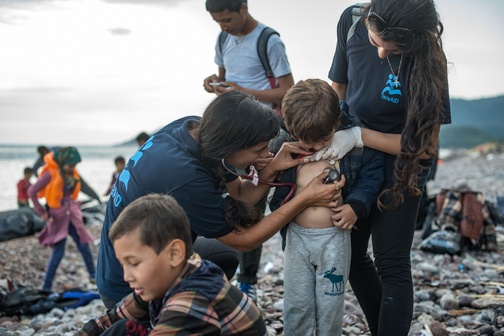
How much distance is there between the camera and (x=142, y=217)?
7.34ft

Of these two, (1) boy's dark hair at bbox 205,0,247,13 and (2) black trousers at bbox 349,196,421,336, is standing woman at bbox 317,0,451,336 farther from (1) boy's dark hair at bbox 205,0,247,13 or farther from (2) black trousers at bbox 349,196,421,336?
(1) boy's dark hair at bbox 205,0,247,13

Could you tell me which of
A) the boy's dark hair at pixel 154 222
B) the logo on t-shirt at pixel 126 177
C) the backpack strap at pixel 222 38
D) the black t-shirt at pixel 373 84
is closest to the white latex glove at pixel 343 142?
the black t-shirt at pixel 373 84

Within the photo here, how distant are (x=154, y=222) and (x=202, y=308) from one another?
1.25 feet

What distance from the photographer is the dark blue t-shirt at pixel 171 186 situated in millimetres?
2770

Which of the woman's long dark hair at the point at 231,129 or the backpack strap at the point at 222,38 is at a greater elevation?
the backpack strap at the point at 222,38

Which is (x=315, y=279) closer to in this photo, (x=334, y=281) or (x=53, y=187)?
(x=334, y=281)

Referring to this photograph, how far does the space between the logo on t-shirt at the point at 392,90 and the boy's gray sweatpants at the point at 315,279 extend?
2.48 feet

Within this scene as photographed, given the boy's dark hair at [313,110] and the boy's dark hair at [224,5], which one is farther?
A: the boy's dark hair at [224,5]

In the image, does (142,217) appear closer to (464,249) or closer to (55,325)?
(55,325)

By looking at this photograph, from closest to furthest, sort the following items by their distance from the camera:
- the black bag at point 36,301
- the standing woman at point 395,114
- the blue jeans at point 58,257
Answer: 1. the standing woman at point 395,114
2. the black bag at point 36,301
3. the blue jeans at point 58,257

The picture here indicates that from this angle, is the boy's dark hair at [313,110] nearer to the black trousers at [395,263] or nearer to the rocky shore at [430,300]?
the black trousers at [395,263]

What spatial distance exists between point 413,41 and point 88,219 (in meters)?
12.4

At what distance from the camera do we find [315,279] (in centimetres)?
316

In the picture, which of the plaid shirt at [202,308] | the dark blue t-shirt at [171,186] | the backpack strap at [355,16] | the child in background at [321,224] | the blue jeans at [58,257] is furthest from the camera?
the blue jeans at [58,257]
